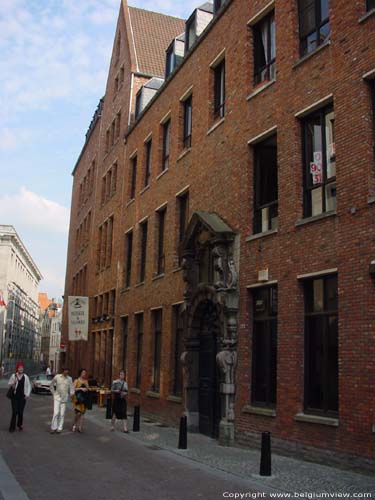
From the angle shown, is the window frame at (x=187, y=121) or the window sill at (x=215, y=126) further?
the window frame at (x=187, y=121)

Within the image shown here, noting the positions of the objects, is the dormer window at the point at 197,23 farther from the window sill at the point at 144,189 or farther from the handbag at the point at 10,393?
the handbag at the point at 10,393

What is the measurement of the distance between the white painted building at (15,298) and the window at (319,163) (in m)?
66.6

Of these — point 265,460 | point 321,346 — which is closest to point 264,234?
point 321,346

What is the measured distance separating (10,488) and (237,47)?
12421 mm

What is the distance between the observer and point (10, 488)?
7.83m

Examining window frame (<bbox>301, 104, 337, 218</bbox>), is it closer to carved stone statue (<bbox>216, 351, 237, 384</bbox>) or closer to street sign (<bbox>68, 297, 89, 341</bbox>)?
carved stone statue (<bbox>216, 351, 237, 384</bbox>)

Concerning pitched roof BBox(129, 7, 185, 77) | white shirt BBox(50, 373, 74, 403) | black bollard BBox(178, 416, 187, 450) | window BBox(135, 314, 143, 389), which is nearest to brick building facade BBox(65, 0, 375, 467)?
window BBox(135, 314, 143, 389)

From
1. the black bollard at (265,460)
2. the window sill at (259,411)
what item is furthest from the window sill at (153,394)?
the black bollard at (265,460)

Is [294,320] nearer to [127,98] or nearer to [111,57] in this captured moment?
[127,98]

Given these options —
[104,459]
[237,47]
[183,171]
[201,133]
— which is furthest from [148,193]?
[104,459]

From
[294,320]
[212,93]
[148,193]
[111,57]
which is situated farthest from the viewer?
[111,57]

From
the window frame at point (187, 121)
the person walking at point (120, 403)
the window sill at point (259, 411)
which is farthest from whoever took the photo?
the window frame at point (187, 121)

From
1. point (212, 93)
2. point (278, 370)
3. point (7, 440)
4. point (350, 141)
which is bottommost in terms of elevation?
Result: point (7, 440)

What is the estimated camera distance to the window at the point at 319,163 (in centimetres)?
1168
